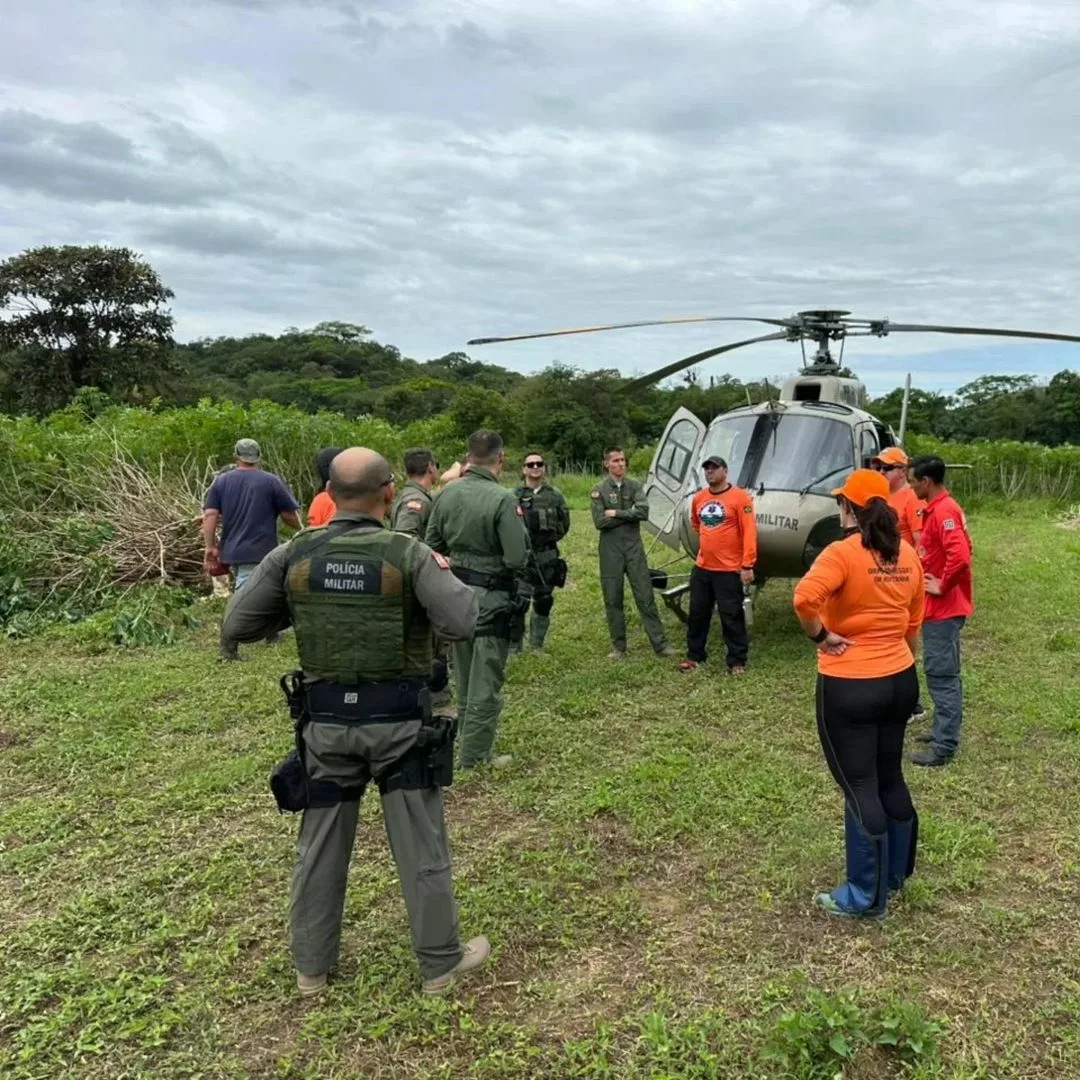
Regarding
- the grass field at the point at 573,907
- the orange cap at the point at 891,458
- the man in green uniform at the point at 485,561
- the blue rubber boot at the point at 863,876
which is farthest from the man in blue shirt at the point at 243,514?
the blue rubber boot at the point at 863,876

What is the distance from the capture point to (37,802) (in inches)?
182

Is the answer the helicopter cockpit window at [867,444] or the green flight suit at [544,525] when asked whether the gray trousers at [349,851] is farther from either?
the helicopter cockpit window at [867,444]

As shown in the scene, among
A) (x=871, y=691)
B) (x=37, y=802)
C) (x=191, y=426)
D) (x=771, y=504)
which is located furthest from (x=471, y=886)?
(x=191, y=426)

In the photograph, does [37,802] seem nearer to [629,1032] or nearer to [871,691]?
[629,1032]

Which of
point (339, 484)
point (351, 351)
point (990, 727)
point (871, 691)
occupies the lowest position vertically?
point (990, 727)

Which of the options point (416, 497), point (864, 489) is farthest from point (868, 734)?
point (416, 497)

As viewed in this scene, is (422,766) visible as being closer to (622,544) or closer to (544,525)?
(544,525)

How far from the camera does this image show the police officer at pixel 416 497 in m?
5.39

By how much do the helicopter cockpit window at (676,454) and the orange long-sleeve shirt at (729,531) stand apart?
148 centimetres

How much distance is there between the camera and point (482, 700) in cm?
493

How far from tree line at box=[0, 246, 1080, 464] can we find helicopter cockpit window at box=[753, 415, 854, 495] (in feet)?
28.6

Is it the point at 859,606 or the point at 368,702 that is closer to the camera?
the point at 368,702

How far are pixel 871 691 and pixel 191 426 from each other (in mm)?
10373

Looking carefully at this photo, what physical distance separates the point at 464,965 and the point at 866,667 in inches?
71.3
